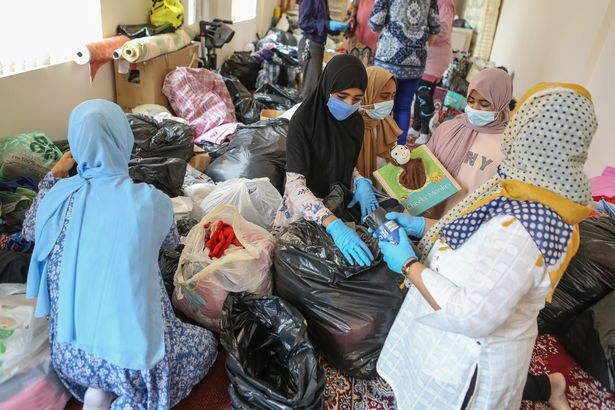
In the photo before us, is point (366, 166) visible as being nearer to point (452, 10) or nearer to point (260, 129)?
point (260, 129)

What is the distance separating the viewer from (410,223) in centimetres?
147

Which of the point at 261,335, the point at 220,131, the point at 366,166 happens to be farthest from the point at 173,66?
the point at 261,335

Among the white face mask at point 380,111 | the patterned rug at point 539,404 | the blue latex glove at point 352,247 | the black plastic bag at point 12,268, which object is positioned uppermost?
the white face mask at point 380,111

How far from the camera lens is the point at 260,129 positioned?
9.31 ft

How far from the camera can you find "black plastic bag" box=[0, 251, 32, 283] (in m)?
1.52

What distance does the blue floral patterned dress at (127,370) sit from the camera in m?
1.27

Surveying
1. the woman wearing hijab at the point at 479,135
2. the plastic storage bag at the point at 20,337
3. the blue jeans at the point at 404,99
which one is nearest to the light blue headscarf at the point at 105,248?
the plastic storage bag at the point at 20,337

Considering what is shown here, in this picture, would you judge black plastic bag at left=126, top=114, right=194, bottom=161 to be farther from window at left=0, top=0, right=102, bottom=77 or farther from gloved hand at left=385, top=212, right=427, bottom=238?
gloved hand at left=385, top=212, right=427, bottom=238

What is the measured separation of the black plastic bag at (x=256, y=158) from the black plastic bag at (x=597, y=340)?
1.68 m

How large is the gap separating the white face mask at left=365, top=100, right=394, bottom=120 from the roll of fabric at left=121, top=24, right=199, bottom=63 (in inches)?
67.7

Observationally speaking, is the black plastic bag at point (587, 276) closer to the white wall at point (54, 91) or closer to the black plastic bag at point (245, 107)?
the black plastic bag at point (245, 107)

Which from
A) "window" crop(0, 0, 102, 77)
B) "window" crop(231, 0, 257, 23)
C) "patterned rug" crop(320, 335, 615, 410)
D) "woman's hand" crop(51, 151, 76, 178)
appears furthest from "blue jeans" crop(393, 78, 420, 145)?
"window" crop(231, 0, 257, 23)

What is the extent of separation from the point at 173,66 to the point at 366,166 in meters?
2.30

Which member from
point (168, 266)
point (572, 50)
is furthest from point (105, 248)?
point (572, 50)
